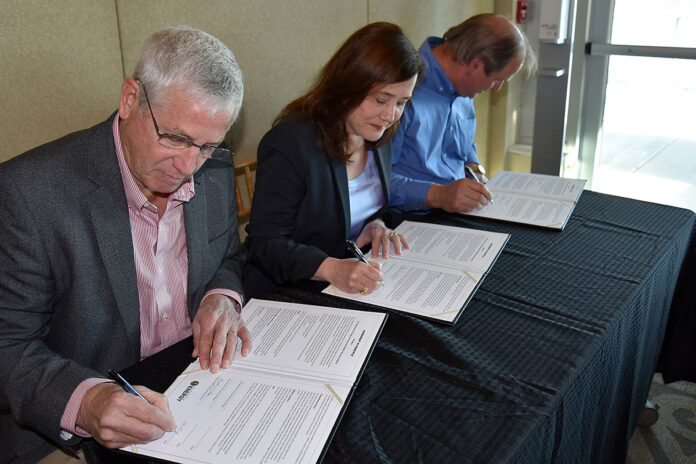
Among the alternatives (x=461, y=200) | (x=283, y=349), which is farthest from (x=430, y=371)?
(x=461, y=200)

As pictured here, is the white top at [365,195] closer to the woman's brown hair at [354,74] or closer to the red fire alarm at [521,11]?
the woman's brown hair at [354,74]

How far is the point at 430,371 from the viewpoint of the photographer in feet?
3.65

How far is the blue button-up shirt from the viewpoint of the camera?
7.57ft

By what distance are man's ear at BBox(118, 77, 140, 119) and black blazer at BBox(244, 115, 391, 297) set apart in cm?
57

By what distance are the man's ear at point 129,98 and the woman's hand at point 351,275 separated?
601 millimetres

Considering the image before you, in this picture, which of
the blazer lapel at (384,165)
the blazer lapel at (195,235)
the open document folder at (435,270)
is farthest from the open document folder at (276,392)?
the blazer lapel at (384,165)

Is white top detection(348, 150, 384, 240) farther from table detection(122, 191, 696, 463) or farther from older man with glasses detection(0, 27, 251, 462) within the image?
older man with glasses detection(0, 27, 251, 462)

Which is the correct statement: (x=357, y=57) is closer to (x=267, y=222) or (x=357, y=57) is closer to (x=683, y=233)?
(x=267, y=222)

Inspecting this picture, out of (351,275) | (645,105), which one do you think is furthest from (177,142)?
(645,105)

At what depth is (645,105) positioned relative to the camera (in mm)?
3750

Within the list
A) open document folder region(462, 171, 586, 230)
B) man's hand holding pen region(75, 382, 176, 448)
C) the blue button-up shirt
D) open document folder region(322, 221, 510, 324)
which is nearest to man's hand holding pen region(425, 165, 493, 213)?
open document folder region(462, 171, 586, 230)

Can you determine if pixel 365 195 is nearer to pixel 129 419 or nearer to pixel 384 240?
pixel 384 240

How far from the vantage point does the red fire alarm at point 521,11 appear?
11.9 feet

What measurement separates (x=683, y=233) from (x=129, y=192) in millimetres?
1631
